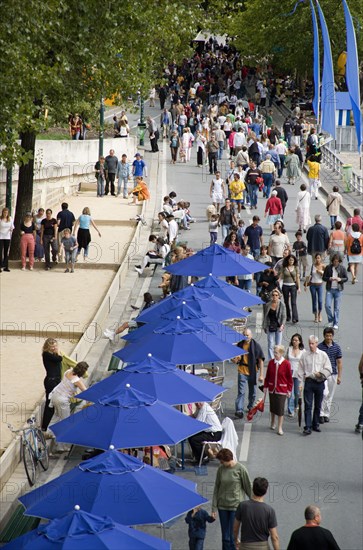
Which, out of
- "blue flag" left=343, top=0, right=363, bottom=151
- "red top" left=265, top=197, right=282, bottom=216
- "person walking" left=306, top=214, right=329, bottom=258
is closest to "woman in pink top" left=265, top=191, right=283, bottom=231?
"red top" left=265, top=197, right=282, bottom=216

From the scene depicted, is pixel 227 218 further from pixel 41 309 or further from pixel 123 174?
pixel 123 174

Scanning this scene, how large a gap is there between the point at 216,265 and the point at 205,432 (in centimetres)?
725

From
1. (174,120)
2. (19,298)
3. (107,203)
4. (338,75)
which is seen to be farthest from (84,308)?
(338,75)

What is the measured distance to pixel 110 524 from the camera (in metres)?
10.2

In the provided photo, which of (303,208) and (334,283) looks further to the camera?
(303,208)

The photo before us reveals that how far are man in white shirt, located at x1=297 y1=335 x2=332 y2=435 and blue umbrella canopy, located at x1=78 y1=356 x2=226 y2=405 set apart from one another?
2164 mm

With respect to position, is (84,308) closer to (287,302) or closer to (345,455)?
(287,302)

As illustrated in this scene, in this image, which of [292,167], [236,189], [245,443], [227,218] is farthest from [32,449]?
[292,167]

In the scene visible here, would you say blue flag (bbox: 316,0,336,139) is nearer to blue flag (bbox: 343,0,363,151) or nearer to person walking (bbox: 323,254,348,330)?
blue flag (bbox: 343,0,363,151)

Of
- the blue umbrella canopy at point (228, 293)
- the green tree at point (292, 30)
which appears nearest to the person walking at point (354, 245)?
the blue umbrella canopy at point (228, 293)

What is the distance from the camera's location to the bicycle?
15641 millimetres

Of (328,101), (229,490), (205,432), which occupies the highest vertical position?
(328,101)

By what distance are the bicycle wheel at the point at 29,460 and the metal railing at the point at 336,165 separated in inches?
1036

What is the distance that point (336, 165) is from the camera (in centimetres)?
4562
